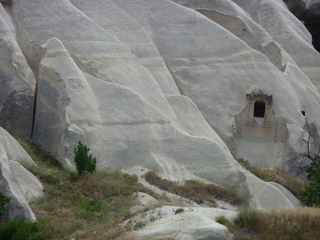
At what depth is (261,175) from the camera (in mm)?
25266

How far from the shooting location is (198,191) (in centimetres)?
2102

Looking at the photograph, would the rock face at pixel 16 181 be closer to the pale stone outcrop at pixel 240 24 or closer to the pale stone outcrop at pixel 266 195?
the pale stone outcrop at pixel 266 195

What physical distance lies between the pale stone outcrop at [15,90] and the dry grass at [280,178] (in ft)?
28.5

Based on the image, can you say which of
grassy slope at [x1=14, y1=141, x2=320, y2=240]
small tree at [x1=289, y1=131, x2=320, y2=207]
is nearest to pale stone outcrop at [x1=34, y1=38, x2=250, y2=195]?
grassy slope at [x1=14, y1=141, x2=320, y2=240]

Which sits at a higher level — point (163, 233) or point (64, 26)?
point (163, 233)

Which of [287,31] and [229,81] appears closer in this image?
[229,81]

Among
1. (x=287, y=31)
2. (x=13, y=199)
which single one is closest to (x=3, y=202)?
(x=13, y=199)

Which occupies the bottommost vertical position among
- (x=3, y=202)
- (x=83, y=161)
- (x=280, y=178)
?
(x=280, y=178)

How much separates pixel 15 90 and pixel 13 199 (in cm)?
788

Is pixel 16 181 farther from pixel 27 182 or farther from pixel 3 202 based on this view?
pixel 27 182

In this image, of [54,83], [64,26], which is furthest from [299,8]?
[54,83]

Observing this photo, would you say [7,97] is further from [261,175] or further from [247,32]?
[247,32]

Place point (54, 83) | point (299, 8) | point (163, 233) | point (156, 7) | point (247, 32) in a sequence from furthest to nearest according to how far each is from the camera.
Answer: point (299, 8), point (247, 32), point (156, 7), point (54, 83), point (163, 233)

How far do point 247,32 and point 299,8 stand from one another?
Result: 11.1m
